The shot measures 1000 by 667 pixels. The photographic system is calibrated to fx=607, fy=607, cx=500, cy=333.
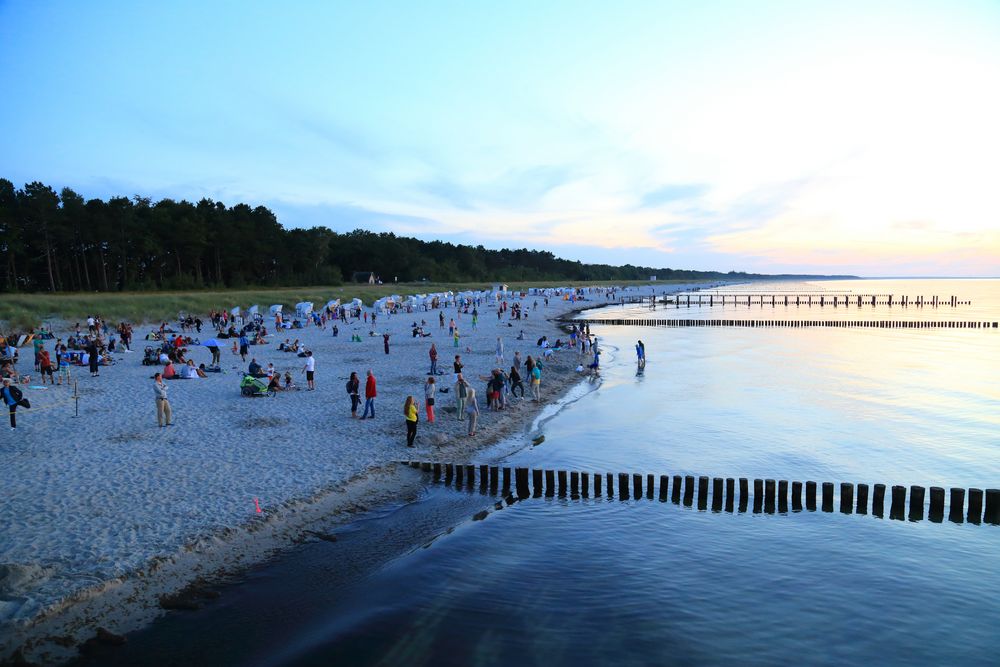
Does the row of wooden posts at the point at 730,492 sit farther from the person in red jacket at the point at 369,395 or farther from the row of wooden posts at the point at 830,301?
the row of wooden posts at the point at 830,301

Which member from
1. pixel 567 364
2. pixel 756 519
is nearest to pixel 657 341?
pixel 567 364

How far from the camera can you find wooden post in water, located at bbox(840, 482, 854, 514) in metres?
13.7

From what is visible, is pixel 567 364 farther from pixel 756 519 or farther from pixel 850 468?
pixel 756 519

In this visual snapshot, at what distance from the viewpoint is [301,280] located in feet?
284

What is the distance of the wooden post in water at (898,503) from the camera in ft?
43.6

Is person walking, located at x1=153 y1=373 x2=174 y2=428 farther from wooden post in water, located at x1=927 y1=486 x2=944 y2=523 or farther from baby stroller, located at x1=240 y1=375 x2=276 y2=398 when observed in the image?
wooden post in water, located at x1=927 y1=486 x2=944 y2=523

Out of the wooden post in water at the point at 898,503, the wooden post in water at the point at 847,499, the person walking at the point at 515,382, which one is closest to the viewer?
the wooden post in water at the point at 898,503

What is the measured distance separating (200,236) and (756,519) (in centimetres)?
7042

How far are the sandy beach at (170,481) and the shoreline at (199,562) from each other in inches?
0.9

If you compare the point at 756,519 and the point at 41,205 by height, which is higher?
the point at 41,205

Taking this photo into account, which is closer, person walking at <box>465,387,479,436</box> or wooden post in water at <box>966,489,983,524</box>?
wooden post in water at <box>966,489,983,524</box>

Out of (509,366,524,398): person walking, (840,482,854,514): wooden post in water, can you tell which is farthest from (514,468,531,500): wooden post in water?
(509,366,524,398): person walking

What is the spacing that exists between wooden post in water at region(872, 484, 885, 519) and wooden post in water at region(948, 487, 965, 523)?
1391mm

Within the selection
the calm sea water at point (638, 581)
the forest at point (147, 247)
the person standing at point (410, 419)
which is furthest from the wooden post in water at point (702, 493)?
the forest at point (147, 247)
